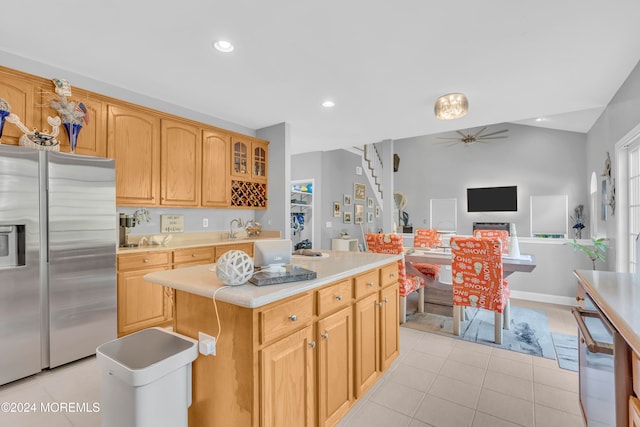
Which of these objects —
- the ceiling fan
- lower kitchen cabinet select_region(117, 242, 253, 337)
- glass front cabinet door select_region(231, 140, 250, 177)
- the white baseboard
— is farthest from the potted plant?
lower kitchen cabinet select_region(117, 242, 253, 337)

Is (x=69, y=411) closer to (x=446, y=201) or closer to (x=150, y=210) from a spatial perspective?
(x=150, y=210)

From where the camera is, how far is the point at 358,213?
7.44 metres

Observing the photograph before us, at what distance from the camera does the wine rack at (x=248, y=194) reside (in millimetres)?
4043

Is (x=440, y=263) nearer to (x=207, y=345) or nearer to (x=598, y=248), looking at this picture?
(x=598, y=248)

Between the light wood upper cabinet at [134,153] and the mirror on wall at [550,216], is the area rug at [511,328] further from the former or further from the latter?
the light wood upper cabinet at [134,153]

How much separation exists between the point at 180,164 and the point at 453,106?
3077mm

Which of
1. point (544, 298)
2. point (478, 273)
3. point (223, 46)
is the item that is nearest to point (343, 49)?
point (223, 46)

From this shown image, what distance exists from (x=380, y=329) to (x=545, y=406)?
1131 mm

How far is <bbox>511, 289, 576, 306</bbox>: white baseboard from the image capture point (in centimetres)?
401

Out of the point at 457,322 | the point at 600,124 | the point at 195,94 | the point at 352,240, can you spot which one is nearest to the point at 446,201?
the point at 352,240

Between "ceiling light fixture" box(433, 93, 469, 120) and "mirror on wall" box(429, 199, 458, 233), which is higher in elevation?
"ceiling light fixture" box(433, 93, 469, 120)

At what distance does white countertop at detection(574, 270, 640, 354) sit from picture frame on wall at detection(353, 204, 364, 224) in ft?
18.8

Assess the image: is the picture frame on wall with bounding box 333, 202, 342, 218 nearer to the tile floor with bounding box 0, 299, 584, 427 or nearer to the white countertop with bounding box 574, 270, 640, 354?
the tile floor with bounding box 0, 299, 584, 427

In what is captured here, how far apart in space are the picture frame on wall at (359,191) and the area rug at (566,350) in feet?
16.0
